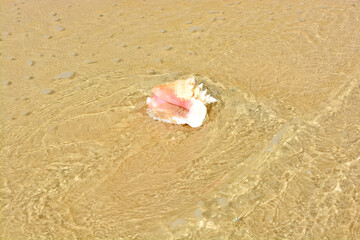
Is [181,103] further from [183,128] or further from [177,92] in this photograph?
[183,128]

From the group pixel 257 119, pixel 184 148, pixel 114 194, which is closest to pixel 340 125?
pixel 257 119

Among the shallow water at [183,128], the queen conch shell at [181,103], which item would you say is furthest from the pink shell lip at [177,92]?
the shallow water at [183,128]

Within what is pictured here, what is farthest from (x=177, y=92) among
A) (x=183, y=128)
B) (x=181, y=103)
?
(x=183, y=128)

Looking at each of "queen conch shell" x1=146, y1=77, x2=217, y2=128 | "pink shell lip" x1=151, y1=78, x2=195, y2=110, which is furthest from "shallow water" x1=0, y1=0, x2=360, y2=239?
"pink shell lip" x1=151, y1=78, x2=195, y2=110

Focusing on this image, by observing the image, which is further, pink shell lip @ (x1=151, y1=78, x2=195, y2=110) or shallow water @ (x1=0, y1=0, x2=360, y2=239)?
pink shell lip @ (x1=151, y1=78, x2=195, y2=110)

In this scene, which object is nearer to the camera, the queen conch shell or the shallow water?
the shallow water

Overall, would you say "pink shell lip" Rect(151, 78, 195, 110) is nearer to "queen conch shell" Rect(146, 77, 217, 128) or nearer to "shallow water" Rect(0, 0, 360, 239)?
"queen conch shell" Rect(146, 77, 217, 128)

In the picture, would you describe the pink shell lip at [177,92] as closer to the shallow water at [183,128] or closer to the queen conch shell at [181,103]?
the queen conch shell at [181,103]
